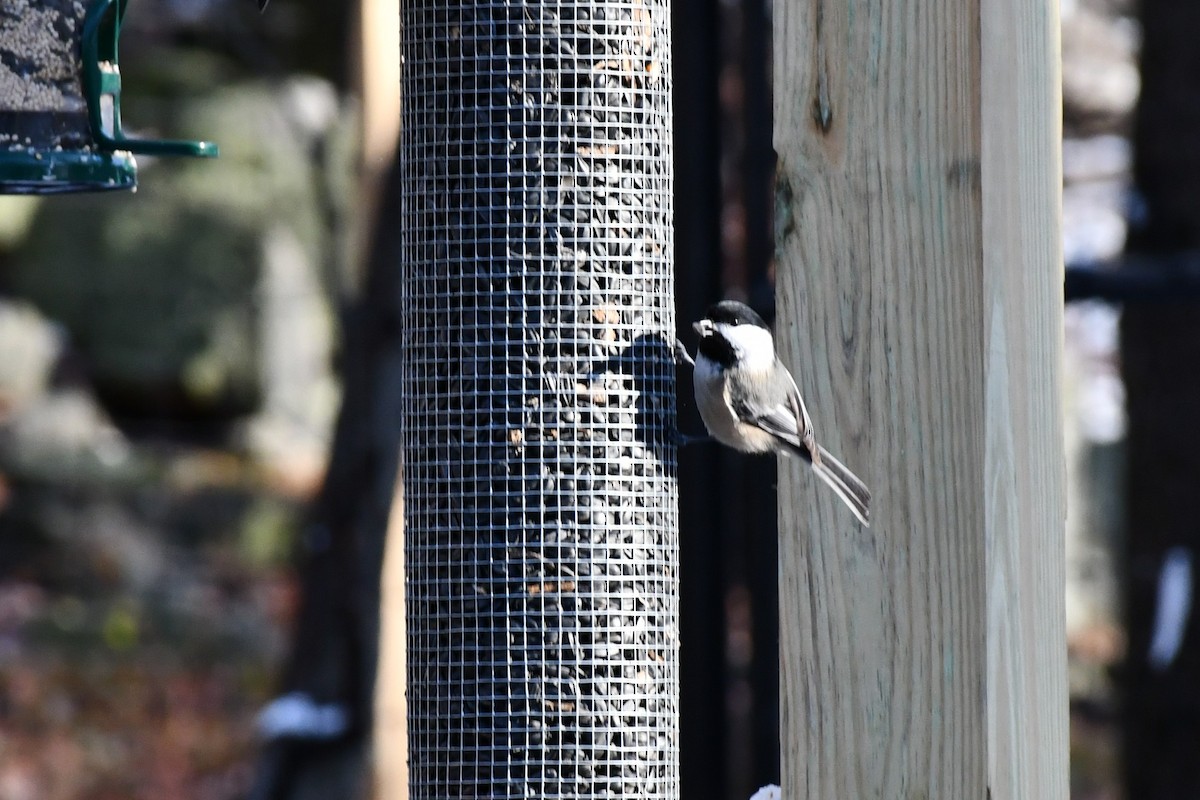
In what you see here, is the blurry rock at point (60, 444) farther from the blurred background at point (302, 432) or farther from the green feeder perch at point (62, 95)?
the green feeder perch at point (62, 95)

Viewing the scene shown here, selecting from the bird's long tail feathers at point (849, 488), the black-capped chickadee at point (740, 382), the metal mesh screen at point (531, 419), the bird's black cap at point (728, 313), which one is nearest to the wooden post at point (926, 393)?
the bird's long tail feathers at point (849, 488)

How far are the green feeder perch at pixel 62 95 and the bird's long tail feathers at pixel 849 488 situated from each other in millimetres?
1613

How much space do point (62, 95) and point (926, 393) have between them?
1.93m

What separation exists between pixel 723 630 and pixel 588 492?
1.89 m

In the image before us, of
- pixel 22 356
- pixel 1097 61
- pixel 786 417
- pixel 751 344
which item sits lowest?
pixel 786 417

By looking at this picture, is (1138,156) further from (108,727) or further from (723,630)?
(108,727)

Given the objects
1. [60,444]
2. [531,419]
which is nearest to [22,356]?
[60,444]

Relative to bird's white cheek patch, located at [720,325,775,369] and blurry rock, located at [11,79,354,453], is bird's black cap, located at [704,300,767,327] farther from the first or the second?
blurry rock, located at [11,79,354,453]

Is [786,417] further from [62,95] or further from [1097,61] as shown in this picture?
[1097,61]

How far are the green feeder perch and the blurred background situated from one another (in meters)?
1.83

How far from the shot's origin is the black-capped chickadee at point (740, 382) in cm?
338

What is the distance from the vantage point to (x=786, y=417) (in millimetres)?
3270

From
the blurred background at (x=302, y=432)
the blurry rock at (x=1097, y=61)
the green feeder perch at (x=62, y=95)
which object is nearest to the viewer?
the green feeder perch at (x=62, y=95)

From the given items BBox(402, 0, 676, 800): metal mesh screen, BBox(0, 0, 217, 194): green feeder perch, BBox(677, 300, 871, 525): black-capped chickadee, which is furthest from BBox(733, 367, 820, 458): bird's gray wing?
BBox(0, 0, 217, 194): green feeder perch
